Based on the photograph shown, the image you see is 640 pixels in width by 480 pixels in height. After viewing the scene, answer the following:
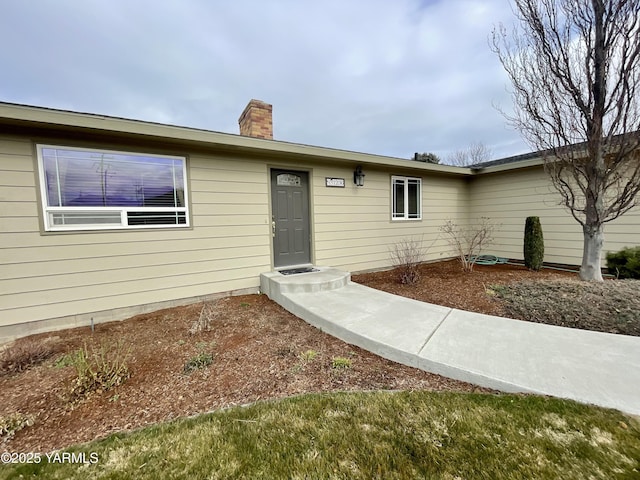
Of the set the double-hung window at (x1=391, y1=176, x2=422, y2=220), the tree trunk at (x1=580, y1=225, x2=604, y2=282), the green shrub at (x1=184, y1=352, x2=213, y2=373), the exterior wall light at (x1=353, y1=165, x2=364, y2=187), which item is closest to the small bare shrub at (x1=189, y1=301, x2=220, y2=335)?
the green shrub at (x1=184, y1=352, x2=213, y2=373)

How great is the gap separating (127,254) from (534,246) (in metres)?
8.29

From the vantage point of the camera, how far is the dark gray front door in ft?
17.9

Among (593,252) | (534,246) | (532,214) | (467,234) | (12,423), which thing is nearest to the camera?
(12,423)

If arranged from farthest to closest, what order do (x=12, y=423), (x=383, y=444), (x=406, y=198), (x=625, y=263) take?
(x=406, y=198) < (x=625, y=263) < (x=12, y=423) < (x=383, y=444)

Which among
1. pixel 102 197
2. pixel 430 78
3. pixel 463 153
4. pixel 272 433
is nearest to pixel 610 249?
pixel 430 78

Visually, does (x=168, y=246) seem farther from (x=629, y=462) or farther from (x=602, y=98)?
(x=602, y=98)

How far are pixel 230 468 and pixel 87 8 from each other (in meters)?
7.62

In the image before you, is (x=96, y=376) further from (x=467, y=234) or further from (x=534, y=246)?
(x=467, y=234)

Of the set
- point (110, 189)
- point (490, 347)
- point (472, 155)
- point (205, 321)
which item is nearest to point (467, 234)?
point (490, 347)

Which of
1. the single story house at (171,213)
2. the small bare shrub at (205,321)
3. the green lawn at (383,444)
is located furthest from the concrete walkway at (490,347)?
the single story house at (171,213)

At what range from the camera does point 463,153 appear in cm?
2216

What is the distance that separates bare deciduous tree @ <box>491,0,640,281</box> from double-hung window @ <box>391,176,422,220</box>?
2717 mm

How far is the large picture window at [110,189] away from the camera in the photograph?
3.67m

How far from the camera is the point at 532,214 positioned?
7285 mm
